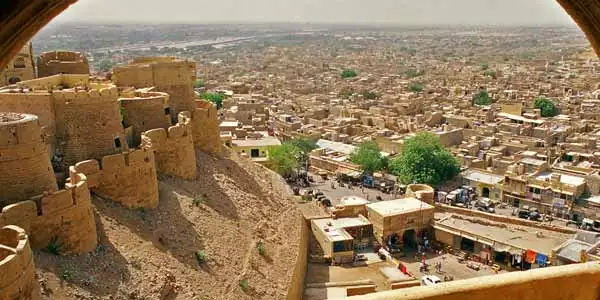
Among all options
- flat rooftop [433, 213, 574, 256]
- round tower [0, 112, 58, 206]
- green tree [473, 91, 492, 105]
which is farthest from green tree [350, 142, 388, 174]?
green tree [473, 91, 492, 105]

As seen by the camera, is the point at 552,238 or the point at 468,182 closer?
the point at 552,238

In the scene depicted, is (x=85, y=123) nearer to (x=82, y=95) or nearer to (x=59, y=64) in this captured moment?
(x=82, y=95)

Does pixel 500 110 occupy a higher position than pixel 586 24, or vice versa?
pixel 586 24

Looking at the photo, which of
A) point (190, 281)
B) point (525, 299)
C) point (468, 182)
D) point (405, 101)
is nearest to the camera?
point (525, 299)

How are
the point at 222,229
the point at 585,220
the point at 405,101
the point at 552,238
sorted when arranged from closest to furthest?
the point at 222,229 → the point at 552,238 → the point at 585,220 → the point at 405,101

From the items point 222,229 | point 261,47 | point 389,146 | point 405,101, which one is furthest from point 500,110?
point 261,47

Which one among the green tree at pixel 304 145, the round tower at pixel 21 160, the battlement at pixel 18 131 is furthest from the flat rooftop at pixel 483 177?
the battlement at pixel 18 131

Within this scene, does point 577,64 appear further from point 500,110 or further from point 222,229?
point 222,229

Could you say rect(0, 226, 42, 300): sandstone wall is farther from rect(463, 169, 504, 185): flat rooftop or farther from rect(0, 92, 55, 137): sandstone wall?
rect(463, 169, 504, 185): flat rooftop

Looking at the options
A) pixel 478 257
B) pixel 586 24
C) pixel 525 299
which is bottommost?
pixel 478 257
